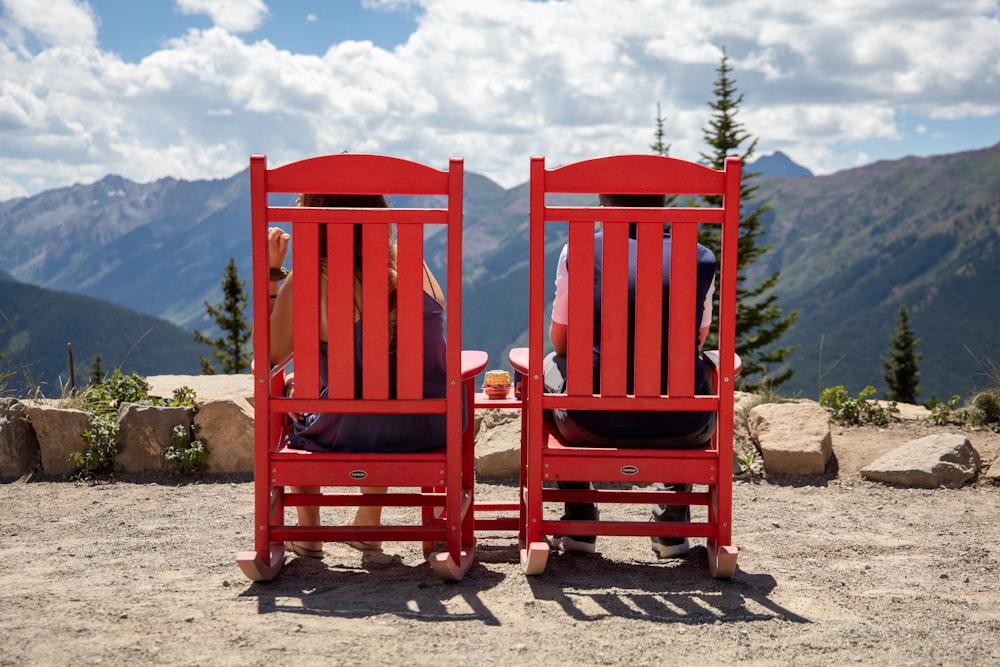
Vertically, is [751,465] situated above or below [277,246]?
below

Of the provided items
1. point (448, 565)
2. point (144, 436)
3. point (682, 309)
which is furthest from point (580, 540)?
point (144, 436)

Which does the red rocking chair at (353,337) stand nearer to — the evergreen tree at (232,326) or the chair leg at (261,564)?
the chair leg at (261,564)

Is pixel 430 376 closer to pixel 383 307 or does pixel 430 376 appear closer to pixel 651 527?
pixel 383 307

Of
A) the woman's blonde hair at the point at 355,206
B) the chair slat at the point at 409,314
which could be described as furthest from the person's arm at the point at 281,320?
the chair slat at the point at 409,314

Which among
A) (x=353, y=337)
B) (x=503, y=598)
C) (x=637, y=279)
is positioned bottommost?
(x=503, y=598)

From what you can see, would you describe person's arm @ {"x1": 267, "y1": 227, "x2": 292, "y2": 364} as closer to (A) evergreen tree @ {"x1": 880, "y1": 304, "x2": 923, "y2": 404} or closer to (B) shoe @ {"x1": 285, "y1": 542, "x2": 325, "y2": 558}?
(B) shoe @ {"x1": 285, "y1": 542, "x2": 325, "y2": 558}

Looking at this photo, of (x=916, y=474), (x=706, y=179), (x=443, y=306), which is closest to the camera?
(x=706, y=179)

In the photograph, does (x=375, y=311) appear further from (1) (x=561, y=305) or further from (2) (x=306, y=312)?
(1) (x=561, y=305)

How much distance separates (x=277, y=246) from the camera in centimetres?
388

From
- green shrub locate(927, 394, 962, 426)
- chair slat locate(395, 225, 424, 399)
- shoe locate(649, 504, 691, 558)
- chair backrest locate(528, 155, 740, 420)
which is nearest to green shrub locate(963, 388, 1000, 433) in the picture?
green shrub locate(927, 394, 962, 426)

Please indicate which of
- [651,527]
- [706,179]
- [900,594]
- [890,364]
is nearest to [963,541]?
[900,594]

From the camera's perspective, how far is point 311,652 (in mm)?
2820

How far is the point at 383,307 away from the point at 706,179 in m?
1.23

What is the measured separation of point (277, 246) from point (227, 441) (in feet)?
7.52
